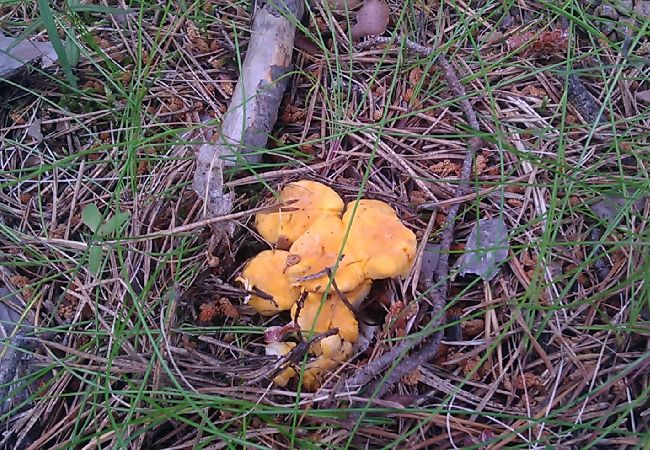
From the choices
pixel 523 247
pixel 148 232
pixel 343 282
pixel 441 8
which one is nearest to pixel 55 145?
pixel 148 232

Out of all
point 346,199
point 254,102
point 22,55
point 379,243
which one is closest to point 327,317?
point 379,243

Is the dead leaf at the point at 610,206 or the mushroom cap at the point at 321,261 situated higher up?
the dead leaf at the point at 610,206

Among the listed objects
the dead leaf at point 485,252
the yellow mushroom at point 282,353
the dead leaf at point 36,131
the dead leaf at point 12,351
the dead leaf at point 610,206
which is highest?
the dead leaf at point 610,206

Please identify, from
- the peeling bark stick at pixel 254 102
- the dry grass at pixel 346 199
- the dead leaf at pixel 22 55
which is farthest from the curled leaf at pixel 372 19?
the dead leaf at pixel 22 55

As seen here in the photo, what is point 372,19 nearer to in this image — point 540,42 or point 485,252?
point 540,42

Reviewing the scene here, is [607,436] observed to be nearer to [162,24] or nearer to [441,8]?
[441,8]

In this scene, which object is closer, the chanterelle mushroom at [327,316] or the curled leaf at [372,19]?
the chanterelle mushroom at [327,316]

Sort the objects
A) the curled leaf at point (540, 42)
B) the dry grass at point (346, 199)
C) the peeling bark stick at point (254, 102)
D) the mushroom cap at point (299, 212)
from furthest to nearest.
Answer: the curled leaf at point (540, 42), the peeling bark stick at point (254, 102), the mushroom cap at point (299, 212), the dry grass at point (346, 199)

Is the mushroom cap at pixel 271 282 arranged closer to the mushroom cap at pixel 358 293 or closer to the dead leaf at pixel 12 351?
the mushroom cap at pixel 358 293
